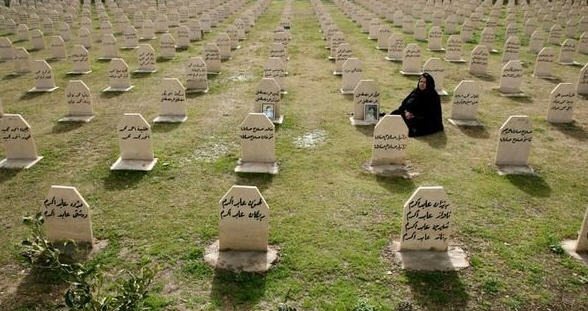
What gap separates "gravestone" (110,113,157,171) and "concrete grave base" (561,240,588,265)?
5976mm

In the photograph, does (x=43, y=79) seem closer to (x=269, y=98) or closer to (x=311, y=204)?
(x=269, y=98)

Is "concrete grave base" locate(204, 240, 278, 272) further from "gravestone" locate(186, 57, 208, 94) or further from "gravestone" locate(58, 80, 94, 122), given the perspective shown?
"gravestone" locate(186, 57, 208, 94)

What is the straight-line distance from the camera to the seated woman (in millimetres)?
9250

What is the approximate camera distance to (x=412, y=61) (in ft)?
45.0

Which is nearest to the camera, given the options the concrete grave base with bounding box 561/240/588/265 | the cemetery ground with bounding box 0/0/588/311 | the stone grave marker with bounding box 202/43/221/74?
the cemetery ground with bounding box 0/0/588/311

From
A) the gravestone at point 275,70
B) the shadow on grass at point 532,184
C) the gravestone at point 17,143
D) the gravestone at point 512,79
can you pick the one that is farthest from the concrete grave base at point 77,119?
the gravestone at point 512,79

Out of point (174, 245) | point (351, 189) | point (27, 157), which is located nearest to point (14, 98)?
point (27, 157)

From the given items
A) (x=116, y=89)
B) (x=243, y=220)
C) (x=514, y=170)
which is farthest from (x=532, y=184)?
(x=116, y=89)

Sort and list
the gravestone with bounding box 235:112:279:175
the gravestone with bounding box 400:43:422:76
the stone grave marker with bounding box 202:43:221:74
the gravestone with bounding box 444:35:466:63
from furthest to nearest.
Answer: the gravestone with bounding box 444:35:466:63, the stone grave marker with bounding box 202:43:221:74, the gravestone with bounding box 400:43:422:76, the gravestone with bounding box 235:112:279:175

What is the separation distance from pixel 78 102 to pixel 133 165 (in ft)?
10.9

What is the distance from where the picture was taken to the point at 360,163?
7938 millimetres

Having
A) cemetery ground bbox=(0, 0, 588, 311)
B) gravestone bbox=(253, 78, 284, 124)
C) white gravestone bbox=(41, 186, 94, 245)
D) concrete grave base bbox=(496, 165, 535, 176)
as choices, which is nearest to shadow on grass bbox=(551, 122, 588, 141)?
cemetery ground bbox=(0, 0, 588, 311)

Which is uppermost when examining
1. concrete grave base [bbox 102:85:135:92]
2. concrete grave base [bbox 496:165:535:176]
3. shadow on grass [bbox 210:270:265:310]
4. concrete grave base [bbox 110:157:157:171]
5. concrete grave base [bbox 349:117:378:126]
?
concrete grave base [bbox 102:85:135:92]

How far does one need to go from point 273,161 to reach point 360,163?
4.84 feet
